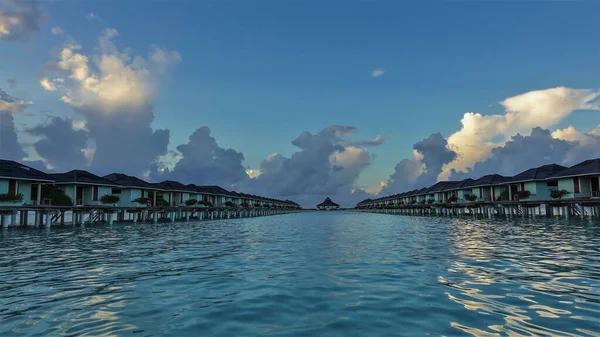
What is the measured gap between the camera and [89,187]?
46.9m

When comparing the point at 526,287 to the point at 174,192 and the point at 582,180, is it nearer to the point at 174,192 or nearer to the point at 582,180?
the point at 582,180

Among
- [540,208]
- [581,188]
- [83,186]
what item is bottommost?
[540,208]

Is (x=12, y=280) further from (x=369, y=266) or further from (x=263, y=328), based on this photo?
(x=369, y=266)

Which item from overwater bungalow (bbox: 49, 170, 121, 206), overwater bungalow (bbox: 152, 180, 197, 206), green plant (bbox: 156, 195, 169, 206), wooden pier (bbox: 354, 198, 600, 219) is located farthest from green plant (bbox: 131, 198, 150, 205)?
wooden pier (bbox: 354, 198, 600, 219)

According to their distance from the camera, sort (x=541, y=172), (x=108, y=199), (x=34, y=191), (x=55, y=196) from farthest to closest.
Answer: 1. (x=541, y=172)
2. (x=108, y=199)
3. (x=55, y=196)
4. (x=34, y=191)

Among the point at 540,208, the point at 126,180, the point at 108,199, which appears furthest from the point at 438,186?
the point at 108,199

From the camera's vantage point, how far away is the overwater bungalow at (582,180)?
41.9 m

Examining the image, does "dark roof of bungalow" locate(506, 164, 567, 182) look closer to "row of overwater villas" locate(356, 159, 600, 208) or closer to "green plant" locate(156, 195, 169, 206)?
"row of overwater villas" locate(356, 159, 600, 208)

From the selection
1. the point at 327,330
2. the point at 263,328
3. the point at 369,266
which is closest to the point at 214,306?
the point at 263,328

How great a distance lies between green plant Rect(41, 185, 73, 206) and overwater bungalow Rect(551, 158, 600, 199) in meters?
59.9

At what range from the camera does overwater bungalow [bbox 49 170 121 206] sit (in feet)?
145

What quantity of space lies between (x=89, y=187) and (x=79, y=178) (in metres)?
2.45

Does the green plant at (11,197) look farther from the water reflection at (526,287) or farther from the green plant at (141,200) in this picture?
the water reflection at (526,287)

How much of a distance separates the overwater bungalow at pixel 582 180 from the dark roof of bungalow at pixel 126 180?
2217 inches
